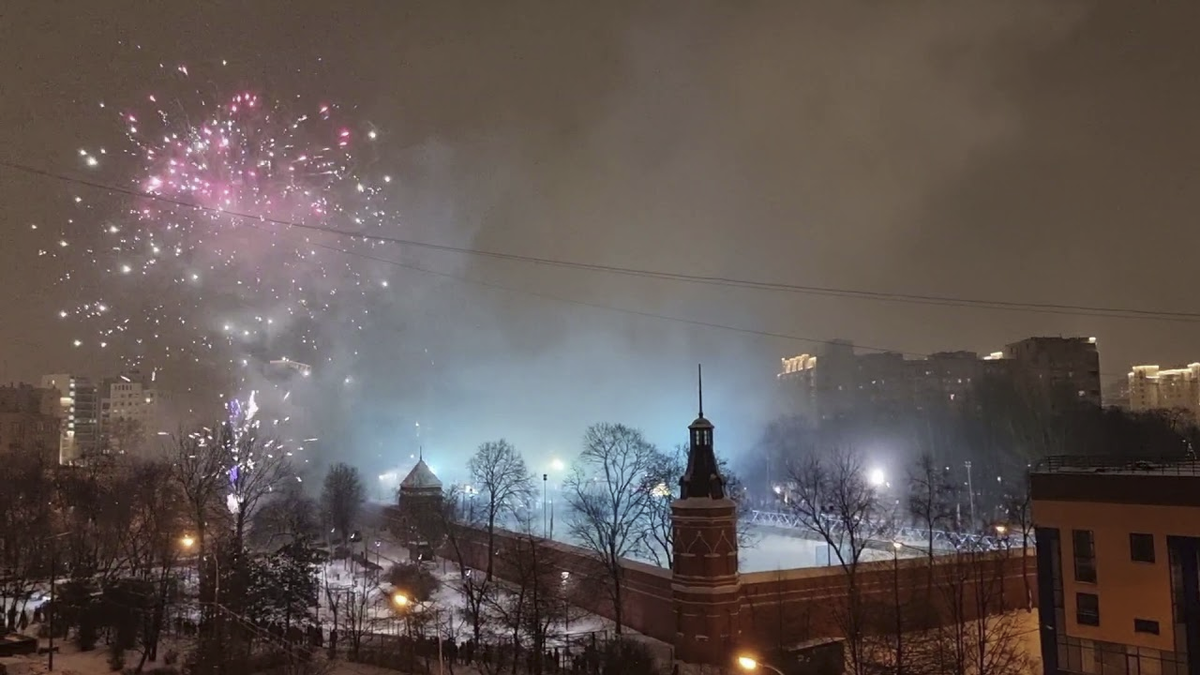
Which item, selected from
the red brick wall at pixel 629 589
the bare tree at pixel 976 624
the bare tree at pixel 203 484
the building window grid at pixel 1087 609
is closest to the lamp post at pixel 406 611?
the red brick wall at pixel 629 589

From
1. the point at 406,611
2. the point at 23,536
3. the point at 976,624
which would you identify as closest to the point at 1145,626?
the point at 976,624

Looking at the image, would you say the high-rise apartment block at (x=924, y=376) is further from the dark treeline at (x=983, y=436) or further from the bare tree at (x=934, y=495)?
→ the bare tree at (x=934, y=495)

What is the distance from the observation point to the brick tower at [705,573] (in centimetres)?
3306

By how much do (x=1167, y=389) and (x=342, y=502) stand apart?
397ft

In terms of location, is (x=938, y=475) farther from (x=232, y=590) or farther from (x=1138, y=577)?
(x=232, y=590)

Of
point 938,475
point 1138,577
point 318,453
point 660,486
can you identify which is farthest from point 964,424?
point 318,453

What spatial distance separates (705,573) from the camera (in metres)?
33.5

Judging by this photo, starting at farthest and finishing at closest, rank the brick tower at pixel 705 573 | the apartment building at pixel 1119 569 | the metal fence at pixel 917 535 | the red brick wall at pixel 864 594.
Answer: the metal fence at pixel 917 535, the red brick wall at pixel 864 594, the brick tower at pixel 705 573, the apartment building at pixel 1119 569

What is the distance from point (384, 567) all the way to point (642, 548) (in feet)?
54.5

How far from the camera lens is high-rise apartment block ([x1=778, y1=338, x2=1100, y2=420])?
314 ft

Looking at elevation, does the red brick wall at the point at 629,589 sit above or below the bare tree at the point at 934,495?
below

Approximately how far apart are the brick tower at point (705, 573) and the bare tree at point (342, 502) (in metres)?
34.9

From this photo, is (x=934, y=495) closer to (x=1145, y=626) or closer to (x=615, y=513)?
(x=615, y=513)

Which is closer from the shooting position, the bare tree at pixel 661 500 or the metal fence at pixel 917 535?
the metal fence at pixel 917 535
